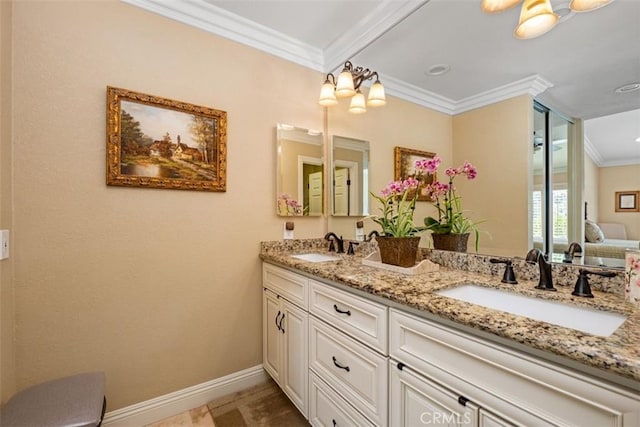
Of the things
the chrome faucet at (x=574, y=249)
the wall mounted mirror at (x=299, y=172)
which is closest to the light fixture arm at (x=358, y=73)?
the wall mounted mirror at (x=299, y=172)

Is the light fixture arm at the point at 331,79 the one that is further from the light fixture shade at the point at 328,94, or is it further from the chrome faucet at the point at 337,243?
the chrome faucet at the point at 337,243

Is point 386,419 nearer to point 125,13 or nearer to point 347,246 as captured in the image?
point 347,246

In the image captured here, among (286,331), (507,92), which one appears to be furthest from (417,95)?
(286,331)

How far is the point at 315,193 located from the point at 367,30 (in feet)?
3.86

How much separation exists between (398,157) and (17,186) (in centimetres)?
199

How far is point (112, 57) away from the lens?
1.50m

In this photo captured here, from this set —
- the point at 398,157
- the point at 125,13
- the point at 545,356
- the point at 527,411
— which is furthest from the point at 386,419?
the point at 125,13

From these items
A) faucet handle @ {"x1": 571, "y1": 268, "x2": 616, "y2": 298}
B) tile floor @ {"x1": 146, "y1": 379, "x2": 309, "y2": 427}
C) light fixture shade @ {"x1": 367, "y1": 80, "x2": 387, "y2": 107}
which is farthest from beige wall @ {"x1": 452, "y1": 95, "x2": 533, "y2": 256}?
tile floor @ {"x1": 146, "y1": 379, "x2": 309, "y2": 427}

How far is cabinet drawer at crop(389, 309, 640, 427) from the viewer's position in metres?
0.56

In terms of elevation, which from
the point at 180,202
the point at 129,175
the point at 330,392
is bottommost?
the point at 330,392

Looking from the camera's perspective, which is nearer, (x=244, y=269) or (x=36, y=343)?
(x=36, y=343)

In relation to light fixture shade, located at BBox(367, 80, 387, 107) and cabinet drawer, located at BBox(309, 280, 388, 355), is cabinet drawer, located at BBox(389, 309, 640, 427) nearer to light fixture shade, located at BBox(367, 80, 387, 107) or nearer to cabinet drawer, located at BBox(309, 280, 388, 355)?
cabinet drawer, located at BBox(309, 280, 388, 355)

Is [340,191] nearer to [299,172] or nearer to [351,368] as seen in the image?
[299,172]

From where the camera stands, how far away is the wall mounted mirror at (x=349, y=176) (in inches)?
80.6
